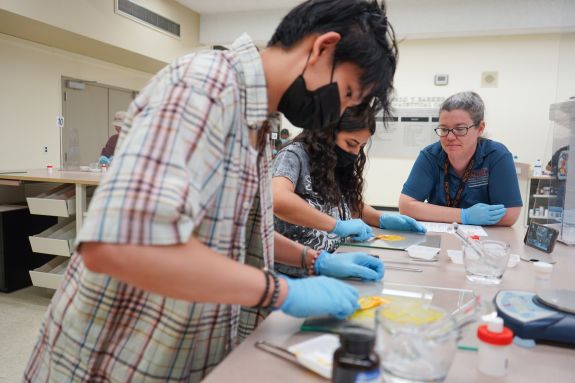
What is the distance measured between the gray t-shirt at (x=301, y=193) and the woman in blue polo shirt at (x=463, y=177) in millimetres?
737

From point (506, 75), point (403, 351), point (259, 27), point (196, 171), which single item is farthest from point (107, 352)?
point (506, 75)

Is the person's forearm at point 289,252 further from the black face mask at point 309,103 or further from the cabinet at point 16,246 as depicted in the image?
the cabinet at point 16,246

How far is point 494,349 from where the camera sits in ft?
2.09

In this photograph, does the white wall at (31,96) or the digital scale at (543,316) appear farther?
the white wall at (31,96)

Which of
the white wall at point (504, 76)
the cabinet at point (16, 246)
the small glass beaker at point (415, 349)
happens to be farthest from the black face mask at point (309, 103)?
the white wall at point (504, 76)

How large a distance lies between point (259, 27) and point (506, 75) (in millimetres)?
3470

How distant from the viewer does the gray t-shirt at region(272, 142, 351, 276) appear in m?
1.62

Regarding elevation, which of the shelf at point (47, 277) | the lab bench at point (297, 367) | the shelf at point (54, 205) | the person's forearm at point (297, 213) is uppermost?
the person's forearm at point (297, 213)

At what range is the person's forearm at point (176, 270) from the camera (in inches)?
22.4

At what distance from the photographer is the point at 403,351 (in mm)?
591

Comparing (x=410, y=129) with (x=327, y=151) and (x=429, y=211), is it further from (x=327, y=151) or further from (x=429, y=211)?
(x=327, y=151)

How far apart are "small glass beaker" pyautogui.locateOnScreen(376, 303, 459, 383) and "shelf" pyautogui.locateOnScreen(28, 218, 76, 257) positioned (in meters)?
2.65

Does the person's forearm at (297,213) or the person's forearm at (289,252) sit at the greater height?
the person's forearm at (297,213)

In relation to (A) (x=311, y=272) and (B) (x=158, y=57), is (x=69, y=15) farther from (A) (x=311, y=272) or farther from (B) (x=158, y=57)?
(A) (x=311, y=272)
